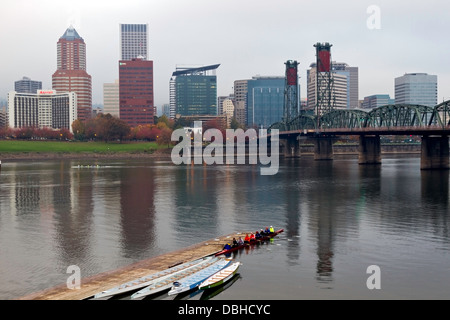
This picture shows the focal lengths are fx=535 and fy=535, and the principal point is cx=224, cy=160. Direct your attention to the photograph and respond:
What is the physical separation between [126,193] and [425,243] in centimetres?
5625

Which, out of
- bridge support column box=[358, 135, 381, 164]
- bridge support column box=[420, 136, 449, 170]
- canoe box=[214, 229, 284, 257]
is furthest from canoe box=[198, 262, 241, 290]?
bridge support column box=[358, 135, 381, 164]

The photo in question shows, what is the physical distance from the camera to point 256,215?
6781 centimetres

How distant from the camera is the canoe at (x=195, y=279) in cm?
3469

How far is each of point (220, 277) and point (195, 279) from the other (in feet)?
5.86

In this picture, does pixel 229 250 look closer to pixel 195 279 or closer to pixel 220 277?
pixel 220 277

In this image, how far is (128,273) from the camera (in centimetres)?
3847

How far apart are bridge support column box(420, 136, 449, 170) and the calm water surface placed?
103 feet

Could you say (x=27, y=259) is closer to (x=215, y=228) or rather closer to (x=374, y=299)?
(x=215, y=228)

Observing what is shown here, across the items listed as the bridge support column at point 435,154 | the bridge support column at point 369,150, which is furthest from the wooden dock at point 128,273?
the bridge support column at point 369,150

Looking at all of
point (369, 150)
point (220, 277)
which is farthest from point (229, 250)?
point (369, 150)

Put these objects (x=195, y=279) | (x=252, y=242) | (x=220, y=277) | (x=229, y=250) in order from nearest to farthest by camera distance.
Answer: (x=195, y=279)
(x=220, y=277)
(x=229, y=250)
(x=252, y=242)

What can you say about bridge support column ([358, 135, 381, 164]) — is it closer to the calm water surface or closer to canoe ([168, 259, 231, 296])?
the calm water surface

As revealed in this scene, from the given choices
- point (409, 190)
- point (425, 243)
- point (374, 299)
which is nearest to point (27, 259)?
point (374, 299)

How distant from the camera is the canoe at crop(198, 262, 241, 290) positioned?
35.9 meters
